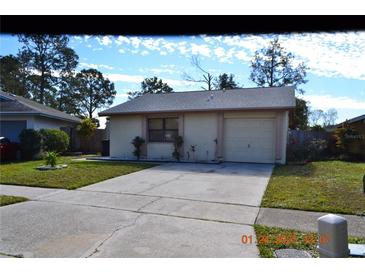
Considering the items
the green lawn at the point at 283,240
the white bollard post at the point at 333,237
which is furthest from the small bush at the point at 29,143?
the white bollard post at the point at 333,237

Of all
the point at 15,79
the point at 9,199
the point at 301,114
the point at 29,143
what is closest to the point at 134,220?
the point at 9,199

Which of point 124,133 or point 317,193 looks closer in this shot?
point 317,193

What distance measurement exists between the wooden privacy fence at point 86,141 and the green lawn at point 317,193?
46.4 feet

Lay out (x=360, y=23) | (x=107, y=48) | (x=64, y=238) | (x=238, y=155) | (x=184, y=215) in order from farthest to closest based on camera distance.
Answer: (x=238, y=155) → (x=184, y=215) → (x=64, y=238) → (x=107, y=48) → (x=360, y=23)

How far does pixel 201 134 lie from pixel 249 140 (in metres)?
2.21

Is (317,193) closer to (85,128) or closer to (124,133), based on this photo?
(124,133)

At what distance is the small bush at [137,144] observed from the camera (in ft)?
49.1

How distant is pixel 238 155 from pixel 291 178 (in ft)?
16.2

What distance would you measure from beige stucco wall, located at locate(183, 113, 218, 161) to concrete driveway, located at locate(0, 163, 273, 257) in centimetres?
626

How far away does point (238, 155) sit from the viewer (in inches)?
534

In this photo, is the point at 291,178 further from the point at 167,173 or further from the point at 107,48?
the point at 107,48

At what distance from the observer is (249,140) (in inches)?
527

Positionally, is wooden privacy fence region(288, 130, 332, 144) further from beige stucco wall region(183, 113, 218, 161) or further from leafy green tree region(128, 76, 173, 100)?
leafy green tree region(128, 76, 173, 100)
